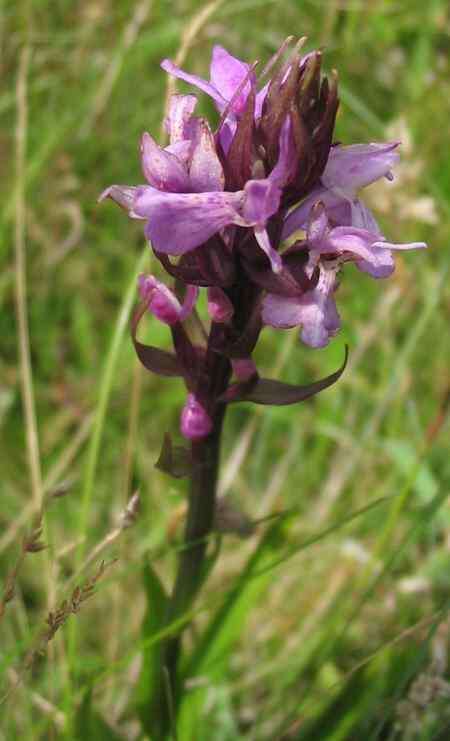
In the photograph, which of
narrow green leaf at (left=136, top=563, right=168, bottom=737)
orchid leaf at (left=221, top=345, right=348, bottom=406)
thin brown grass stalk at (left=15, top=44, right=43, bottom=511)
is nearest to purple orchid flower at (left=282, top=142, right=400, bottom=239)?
orchid leaf at (left=221, top=345, right=348, bottom=406)

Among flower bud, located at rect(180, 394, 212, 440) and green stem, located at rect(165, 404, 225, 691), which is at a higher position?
flower bud, located at rect(180, 394, 212, 440)

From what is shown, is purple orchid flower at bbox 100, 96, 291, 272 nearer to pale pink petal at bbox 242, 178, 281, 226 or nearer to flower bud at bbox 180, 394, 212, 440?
pale pink petal at bbox 242, 178, 281, 226

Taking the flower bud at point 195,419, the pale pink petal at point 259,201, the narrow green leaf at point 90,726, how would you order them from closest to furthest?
the pale pink petal at point 259,201 → the flower bud at point 195,419 → the narrow green leaf at point 90,726

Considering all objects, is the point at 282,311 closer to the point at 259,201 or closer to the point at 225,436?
the point at 259,201

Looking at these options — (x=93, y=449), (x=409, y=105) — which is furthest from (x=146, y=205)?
(x=409, y=105)

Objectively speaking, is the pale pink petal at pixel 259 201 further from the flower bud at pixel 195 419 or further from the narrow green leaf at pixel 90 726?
the narrow green leaf at pixel 90 726

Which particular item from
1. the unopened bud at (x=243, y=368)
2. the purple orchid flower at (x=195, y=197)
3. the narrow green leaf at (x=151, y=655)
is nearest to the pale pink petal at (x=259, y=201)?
the purple orchid flower at (x=195, y=197)

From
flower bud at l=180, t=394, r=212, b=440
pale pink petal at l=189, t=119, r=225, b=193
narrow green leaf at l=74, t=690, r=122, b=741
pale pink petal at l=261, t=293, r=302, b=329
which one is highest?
pale pink petal at l=189, t=119, r=225, b=193

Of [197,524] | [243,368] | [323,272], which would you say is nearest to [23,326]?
[197,524]
